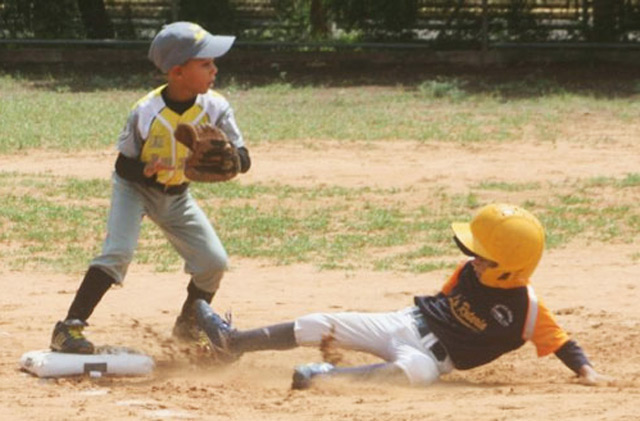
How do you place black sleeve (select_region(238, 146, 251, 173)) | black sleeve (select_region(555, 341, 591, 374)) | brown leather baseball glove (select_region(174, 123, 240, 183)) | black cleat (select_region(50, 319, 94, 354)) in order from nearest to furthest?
black sleeve (select_region(555, 341, 591, 374))
brown leather baseball glove (select_region(174, 123, 240, 183))
black cleat (select_region(50, 319, 94, 354))
black sleeve (select_region(238, 146, 251, 173))

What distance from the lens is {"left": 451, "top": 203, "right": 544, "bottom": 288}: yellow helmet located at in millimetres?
6629

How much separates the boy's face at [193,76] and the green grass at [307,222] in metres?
3.16

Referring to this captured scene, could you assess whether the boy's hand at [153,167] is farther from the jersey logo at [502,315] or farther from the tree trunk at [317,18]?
the tree trunk at [317,18]

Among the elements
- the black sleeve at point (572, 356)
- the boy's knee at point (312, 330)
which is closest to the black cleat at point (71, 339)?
the boy's knee at point (312, 330)

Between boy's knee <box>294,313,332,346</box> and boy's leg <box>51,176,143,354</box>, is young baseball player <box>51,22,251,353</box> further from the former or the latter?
boy's knee <box>294,313,332,346</box>

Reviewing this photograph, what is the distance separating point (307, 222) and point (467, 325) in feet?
16.7

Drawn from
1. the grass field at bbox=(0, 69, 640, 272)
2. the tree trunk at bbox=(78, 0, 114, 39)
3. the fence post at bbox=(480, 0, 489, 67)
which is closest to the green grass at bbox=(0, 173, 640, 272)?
the grass field at bbox=(0, 69, 640, 272)

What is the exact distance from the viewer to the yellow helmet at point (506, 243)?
6.63m

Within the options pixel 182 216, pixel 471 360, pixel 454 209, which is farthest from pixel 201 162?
pixel 454 209

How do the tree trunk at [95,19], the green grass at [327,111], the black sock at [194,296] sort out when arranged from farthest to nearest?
the tree trunk at [95,19], the green grass at [327,111], the black sock at [194,296]

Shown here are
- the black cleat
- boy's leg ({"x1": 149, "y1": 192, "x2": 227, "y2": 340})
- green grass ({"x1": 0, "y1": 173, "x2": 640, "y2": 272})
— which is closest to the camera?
the black cleat

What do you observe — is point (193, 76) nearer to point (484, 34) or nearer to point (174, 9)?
point (484, 34)

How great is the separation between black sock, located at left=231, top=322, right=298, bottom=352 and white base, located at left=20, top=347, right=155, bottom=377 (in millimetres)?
480

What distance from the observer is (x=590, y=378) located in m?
6.73
